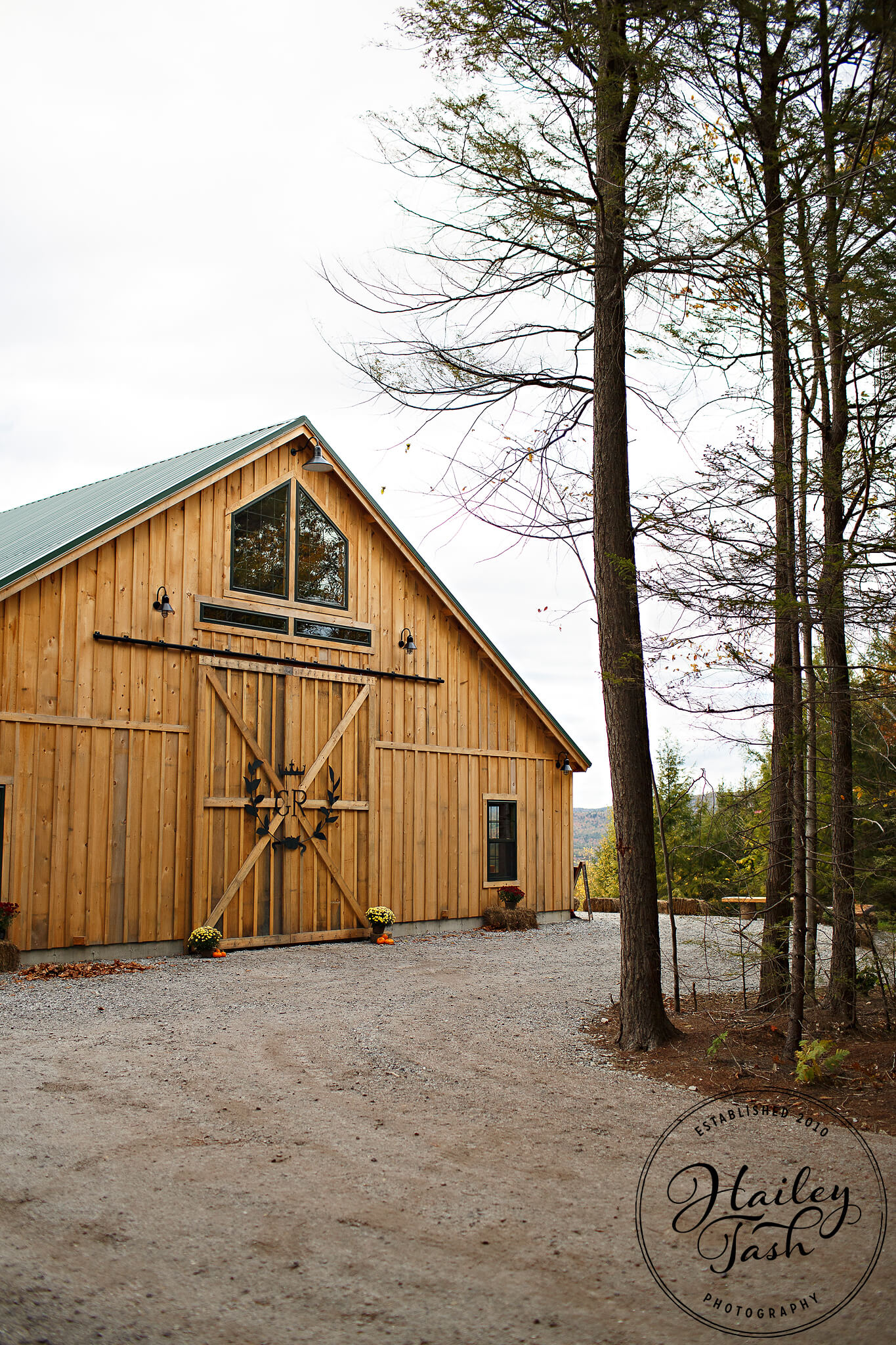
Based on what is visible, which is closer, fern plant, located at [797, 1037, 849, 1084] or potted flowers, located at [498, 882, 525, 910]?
fern plant, located at [797, 1037, 849, 1084]

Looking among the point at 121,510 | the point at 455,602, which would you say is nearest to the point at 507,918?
the point at 455,602

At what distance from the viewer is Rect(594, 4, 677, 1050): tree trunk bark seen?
7.20m

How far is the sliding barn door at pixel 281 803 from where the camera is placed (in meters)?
12.7

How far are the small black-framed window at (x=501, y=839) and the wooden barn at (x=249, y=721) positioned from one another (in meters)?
0.03

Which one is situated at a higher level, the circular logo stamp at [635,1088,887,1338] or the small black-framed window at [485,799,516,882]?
the small black-framed window at [485,799,516,882]

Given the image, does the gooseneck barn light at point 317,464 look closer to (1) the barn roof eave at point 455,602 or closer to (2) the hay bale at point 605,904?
(1) the barn roof eave at point 455,602

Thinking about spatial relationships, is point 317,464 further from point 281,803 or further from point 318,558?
point 281,803

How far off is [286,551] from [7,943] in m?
6.26

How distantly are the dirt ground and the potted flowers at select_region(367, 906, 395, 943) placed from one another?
5.14 metres

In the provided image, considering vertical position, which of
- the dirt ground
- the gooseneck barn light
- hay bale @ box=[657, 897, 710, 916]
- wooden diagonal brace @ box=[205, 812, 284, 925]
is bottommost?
hay bale @ box=[657, 897, 710, 916]

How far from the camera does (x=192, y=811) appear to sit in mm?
12461

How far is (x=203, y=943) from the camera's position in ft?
39.5

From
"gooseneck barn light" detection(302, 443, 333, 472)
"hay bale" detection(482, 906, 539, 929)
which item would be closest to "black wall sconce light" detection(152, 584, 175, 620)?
"gooseneck barn light" detection(302, 443, 333, 472)

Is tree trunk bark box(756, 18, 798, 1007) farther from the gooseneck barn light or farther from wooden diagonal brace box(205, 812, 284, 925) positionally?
the gooseneck barn light
